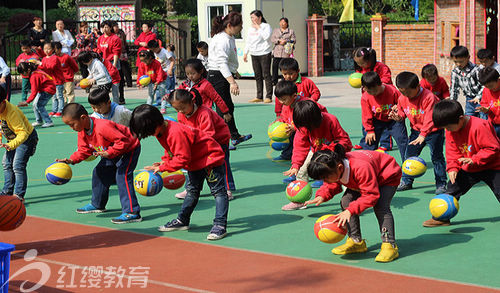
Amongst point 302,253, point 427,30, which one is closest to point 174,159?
point 302,253

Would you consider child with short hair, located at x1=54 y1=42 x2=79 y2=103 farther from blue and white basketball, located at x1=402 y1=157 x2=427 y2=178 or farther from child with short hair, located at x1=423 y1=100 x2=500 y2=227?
child with short hair, located at x1=423 y1=100 x2=500 y2=227

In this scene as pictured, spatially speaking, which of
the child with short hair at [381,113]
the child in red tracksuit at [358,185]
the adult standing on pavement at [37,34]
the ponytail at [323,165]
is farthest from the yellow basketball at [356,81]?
the adult standing on pavement at [37,34]

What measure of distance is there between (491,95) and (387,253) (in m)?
3.95

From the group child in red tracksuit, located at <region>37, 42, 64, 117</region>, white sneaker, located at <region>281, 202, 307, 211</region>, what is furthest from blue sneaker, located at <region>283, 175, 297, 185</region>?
child in red tracksuit, located at <region>37, 42, 64, 117</region>

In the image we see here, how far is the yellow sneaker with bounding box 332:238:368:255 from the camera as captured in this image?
7.59 meters

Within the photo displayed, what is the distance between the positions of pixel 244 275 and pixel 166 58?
16030 mm

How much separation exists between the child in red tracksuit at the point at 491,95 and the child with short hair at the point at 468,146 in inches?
73.4

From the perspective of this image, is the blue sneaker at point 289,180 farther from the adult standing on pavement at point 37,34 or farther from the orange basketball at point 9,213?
the adult standing on pavement at point 37,34

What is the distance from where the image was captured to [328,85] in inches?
1035

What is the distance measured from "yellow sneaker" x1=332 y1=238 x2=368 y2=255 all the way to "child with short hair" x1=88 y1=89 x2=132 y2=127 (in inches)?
149

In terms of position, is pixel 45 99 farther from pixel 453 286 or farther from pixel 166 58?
pixel 453 286

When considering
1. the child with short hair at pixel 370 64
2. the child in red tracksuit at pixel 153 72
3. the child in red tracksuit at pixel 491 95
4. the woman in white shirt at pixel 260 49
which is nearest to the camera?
the child in red tracksuit at pixel 491 95

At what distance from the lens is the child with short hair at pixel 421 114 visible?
1000 cm

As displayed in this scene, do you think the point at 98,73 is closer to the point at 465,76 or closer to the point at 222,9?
the point at 465,76
